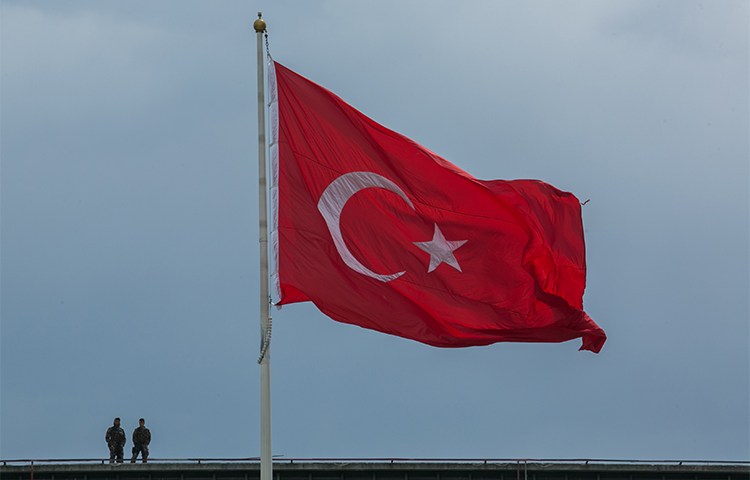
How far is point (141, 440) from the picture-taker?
56.2m

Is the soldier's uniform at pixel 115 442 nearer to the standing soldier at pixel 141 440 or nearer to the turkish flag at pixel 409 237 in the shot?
the standing soldier at pixel 141 440

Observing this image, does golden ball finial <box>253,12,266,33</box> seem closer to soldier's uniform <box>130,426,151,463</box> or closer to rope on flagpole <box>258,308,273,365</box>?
rope on flagpole <box>258,308,273,365</box>

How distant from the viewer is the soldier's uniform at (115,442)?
5569 cm

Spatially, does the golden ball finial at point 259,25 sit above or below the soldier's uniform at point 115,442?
above

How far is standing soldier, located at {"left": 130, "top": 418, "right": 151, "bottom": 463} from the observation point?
56094 millimetres

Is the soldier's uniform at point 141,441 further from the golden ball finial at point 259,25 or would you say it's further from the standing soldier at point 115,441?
the golden ball finial at point 259,25

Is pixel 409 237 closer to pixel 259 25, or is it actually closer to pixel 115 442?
pixel 259 25

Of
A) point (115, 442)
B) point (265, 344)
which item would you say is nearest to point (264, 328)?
point (265, 344)

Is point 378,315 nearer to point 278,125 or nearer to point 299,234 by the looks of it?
point 299,234

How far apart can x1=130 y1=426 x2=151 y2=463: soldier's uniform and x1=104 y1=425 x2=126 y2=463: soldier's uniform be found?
1.43 ft

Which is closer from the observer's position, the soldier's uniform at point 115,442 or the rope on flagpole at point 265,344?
the rope on flagpole at point 265,344

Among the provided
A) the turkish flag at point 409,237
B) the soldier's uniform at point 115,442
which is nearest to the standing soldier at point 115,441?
the soldier's uniform at point 115,442

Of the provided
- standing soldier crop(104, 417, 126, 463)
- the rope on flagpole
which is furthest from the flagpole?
standing soldier crop(104, 417, 126, 463)

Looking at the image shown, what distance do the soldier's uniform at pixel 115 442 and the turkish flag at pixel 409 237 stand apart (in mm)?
23777
